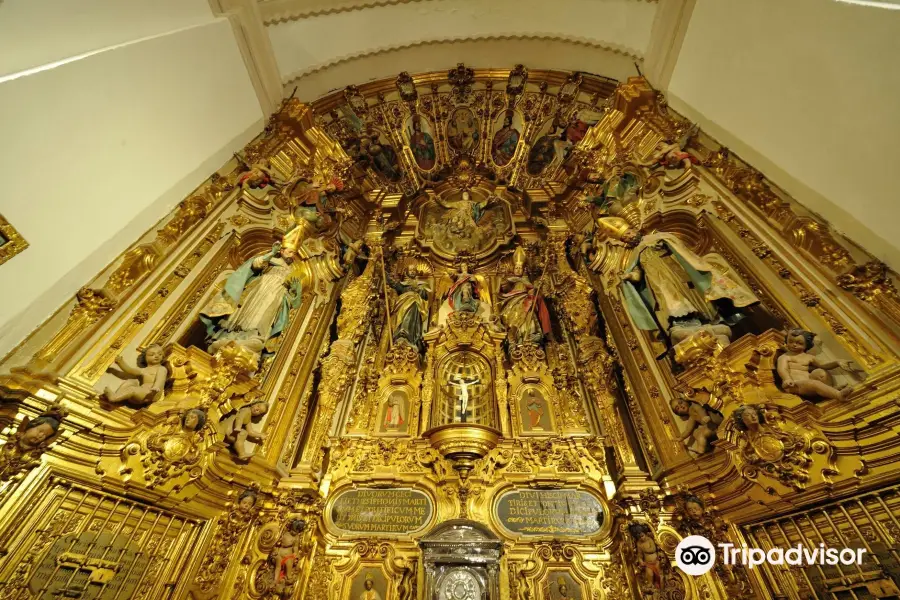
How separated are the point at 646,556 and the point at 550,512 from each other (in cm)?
105

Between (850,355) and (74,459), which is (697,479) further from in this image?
(74,459)

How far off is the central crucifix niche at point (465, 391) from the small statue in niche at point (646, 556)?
200 centimetres

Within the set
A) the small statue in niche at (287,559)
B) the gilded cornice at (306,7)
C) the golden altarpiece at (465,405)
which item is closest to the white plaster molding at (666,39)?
the golden altarpiece at (465,405)

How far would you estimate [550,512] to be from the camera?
170 inches

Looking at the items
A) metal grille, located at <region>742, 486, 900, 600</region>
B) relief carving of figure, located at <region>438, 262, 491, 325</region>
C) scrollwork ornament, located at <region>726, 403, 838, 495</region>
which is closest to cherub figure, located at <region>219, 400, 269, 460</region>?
relief carving of figure, located at <region>438, 262, 491, 325</region>

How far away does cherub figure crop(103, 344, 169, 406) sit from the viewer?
3.30m

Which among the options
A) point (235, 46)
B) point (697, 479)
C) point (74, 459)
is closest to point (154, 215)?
point (74, 459)

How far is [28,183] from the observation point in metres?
3.45

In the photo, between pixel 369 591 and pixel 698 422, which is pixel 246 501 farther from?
pixel 698 422

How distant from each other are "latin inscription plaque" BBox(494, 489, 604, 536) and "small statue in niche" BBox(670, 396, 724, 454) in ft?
4.05

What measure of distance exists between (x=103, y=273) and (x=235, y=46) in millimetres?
4781

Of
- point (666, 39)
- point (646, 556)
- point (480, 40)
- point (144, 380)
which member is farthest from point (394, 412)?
point (480, 40)

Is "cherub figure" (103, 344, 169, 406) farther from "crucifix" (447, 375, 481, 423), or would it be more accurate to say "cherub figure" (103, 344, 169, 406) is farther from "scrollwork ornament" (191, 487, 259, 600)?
"crucifix" (447, 375, 481, 423)

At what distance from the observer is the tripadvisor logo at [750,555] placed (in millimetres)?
2739
